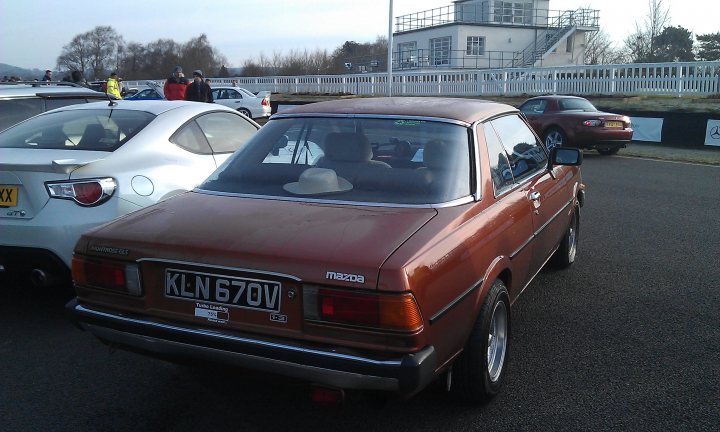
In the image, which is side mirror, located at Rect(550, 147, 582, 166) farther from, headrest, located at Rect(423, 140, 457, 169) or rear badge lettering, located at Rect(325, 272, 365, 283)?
rear badge lettering, located at Rect(325, 272, 365, 283)

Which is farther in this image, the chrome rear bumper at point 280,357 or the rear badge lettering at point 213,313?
the rear badge lettering at point 213,313

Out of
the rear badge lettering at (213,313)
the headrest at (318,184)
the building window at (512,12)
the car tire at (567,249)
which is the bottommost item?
the car tire at (567,249)

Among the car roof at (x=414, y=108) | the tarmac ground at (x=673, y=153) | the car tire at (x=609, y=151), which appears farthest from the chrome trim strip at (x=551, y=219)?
the car tire at (x=609, y=151)

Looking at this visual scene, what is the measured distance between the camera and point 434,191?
337cm

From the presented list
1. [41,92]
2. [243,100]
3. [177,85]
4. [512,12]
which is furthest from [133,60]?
[41,92]

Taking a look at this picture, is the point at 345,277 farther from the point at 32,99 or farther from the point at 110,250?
the point at 32,99

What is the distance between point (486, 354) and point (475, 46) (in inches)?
2083

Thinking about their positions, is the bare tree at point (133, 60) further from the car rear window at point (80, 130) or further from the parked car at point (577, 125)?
the car rear window at point (80, 130)

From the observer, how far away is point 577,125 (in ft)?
48.8

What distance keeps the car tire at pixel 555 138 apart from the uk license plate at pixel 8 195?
12.7 metres

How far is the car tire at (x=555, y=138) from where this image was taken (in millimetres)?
15172

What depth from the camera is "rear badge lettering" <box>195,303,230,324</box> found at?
2801 mm

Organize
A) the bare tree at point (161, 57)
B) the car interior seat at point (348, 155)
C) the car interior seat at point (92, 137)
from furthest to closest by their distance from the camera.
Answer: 1. the bare tree at point (161, 57)
2. the car interior seat at point (92, 137)
3. the car interior seat at point (348, 155)

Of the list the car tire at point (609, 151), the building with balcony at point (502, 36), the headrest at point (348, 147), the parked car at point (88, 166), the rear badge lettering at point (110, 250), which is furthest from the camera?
the building with balcony at point (502, 36)
